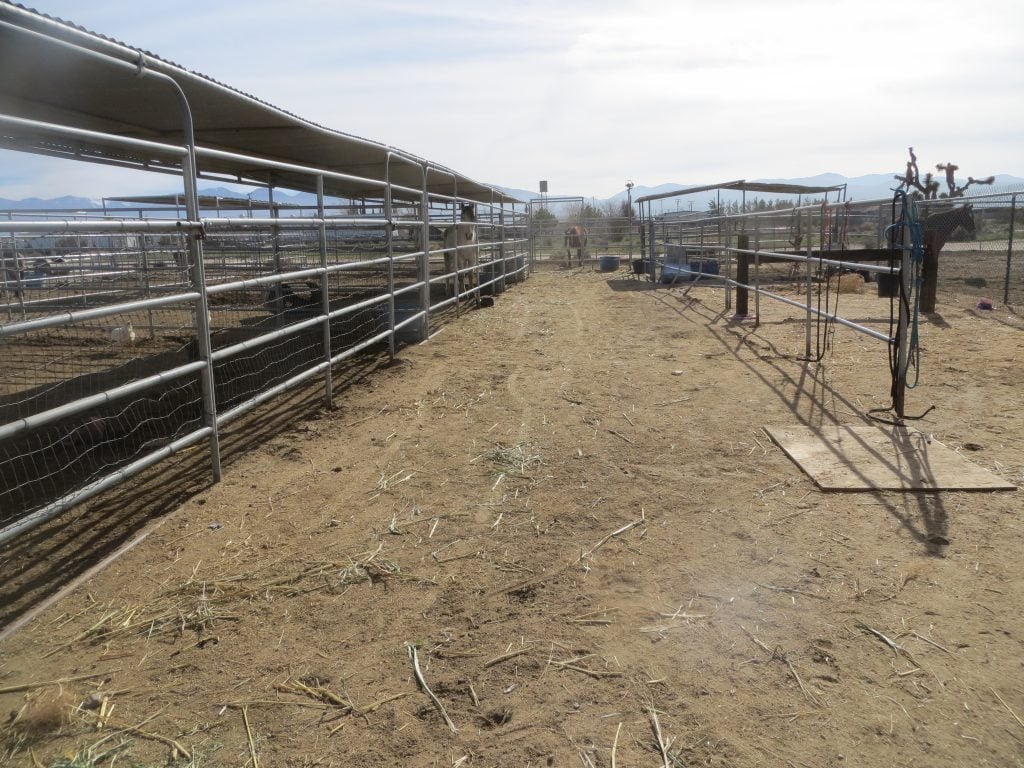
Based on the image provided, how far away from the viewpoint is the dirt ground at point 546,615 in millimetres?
2195

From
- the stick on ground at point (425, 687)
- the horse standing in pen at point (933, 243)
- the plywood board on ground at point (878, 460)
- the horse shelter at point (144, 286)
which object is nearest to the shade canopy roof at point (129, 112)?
the horse shelter at point (144, 286)

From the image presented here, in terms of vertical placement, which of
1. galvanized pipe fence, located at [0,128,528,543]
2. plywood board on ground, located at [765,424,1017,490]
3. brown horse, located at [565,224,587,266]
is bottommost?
plywood board on ground, located at [765,424,1017,490]

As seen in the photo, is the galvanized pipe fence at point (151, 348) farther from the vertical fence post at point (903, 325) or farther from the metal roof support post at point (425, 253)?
the vertical fence post at point (903, 325)

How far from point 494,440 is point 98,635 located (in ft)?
9.39

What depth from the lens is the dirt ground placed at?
2195 mm

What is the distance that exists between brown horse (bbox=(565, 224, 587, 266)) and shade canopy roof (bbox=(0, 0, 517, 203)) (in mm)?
16192

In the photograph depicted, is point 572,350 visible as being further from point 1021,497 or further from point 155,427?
point 1021,497

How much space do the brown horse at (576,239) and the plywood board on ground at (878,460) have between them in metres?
21.5

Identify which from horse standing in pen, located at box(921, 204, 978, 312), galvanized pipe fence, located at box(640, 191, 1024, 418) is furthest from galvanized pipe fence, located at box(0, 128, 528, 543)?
horse standing in pen, located at box(921, 204, 978, 312)

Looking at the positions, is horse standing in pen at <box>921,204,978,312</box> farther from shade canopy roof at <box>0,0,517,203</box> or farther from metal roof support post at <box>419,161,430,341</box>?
shade canopy roof at <box>0,0,517,203</box>

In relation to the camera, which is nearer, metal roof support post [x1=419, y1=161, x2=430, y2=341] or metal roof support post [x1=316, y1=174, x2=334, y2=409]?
metal roof support post [x1=316, y1=174, x2=334, y2=409]

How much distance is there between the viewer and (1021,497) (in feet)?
12.6

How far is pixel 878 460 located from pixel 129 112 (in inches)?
245

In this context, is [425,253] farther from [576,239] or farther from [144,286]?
[576,239]
